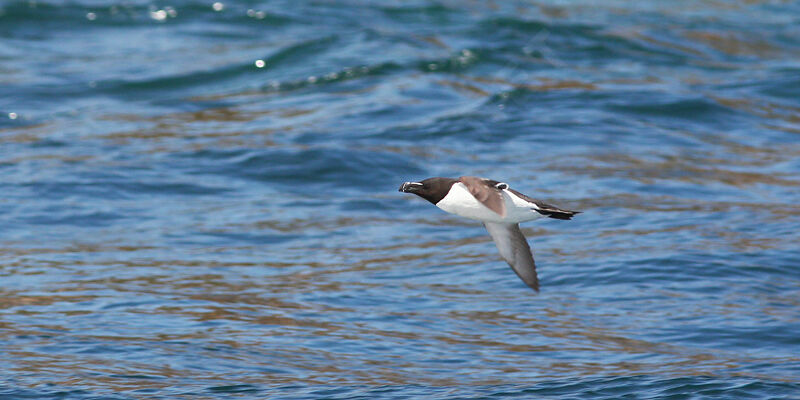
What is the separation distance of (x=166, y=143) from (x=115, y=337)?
23.5 feet

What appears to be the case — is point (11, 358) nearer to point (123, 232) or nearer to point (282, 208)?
point (123, 232)

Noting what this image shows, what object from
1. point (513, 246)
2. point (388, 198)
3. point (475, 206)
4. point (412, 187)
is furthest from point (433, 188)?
point (388, 198)

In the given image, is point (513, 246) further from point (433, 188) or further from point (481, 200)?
point (481, 200)

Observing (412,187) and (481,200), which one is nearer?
(481,200)

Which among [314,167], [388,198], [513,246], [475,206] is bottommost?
[388,198]

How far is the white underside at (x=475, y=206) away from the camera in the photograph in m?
6.85

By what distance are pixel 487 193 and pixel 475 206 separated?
0.40 feet

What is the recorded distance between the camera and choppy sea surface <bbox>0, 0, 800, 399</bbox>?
984 centimetres

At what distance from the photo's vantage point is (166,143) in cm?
1702

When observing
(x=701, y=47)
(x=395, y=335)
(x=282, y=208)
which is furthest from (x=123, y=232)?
(x=701, y=47)

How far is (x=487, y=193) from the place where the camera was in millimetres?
6773

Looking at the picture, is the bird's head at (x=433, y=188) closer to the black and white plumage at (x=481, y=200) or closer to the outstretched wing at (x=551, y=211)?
the black and white plumage at (x=481, y=200)

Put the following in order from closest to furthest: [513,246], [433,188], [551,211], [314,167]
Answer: [551,211], [433,188], [513,246], [314,167]

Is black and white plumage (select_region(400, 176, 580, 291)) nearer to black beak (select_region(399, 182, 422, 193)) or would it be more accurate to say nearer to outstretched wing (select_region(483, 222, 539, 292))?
black beak (select_region(399, 182, 422, 193))
